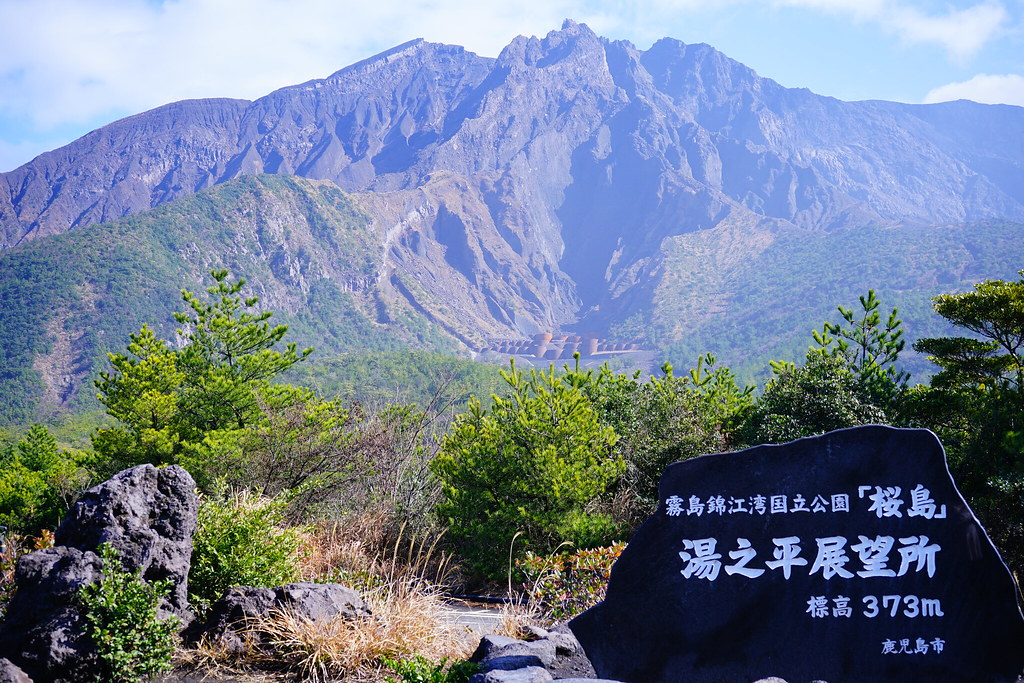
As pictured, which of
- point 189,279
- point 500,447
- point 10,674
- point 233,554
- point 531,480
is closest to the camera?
point 10,674

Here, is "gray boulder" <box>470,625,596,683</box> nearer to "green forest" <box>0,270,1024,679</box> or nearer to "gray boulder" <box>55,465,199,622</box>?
"green forest" <box>0,270,1024,679</box>

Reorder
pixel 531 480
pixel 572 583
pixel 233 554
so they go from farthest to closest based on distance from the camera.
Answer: pixel 531 480 → pixel 572 583 → pixel 233 554

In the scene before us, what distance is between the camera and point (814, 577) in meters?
3.69

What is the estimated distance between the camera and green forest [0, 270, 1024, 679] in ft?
21.4

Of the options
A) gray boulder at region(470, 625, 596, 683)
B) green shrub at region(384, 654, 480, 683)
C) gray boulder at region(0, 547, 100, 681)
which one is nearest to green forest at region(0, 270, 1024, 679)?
gray boulder at region(0, 547, 100, 681)

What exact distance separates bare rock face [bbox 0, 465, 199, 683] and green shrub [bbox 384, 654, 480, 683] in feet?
5.23

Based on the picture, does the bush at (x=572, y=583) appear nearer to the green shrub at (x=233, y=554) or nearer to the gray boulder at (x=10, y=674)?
the green shrub at (x=233, y=554)

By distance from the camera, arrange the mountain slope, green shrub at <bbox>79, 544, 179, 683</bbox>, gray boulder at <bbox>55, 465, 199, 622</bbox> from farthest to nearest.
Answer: the mountain slope, gray boulder at <bbox>55, 465, 199, 622</bbox>, green shrub at <bbox>79, 544, 179, 683</bbox>

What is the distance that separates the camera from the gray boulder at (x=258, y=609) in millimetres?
4512

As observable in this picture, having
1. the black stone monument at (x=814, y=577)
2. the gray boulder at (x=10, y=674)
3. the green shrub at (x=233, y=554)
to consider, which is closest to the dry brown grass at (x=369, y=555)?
the green shrub at (x=233, y=554)

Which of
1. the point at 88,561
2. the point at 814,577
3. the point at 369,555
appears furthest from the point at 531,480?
the point at 88,561

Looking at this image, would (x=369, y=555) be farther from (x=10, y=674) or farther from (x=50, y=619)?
(x=10, y=674)

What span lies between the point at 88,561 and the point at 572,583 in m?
3.16

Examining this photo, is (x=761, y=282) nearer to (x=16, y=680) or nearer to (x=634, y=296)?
(x=634, y=296)
